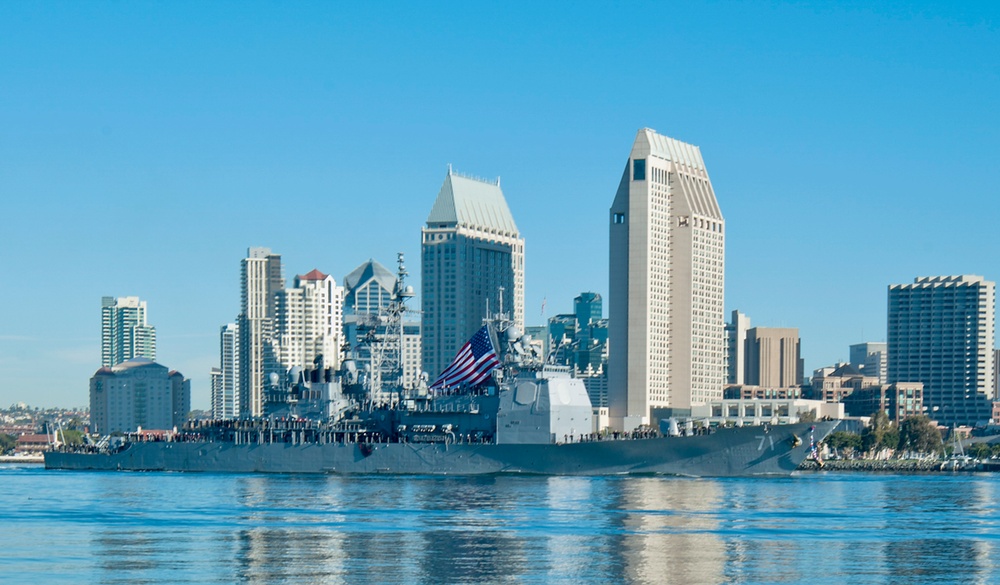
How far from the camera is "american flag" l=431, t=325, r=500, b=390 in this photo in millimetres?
90750

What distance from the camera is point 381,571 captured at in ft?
147

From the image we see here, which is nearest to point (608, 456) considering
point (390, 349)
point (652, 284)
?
point (390, 349)

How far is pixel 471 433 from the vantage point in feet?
302

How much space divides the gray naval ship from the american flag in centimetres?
8

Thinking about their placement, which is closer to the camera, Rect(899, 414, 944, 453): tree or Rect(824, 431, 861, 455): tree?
Rect(824, 431, 861, 455): tree

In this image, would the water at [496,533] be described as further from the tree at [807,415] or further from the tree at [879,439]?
the tree at [807,415]

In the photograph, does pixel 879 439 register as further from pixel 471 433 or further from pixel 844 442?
pixel 471 433

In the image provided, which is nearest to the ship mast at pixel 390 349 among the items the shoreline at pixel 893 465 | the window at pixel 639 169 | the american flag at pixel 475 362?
the american flag at pixel 475 362

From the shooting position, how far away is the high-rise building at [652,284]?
18800cm

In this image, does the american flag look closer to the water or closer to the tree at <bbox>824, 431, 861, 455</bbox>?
the water

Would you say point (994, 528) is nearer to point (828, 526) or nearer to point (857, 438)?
point (828, 526)

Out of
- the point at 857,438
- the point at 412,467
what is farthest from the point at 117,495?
the point at 857,438

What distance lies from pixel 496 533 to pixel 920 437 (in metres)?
123

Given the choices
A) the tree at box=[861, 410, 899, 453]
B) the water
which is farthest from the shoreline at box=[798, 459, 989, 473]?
the water
